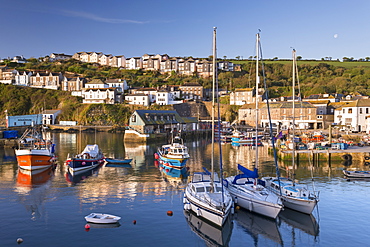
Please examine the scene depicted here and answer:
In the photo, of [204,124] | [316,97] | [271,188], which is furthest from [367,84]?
[271,188]

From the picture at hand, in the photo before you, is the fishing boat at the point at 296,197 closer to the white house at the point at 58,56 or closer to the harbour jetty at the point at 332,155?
the harbour jetty at the point at 332,155

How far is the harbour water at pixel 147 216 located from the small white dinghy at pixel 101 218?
13.4 inches

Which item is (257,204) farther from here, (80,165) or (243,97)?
(243,97)

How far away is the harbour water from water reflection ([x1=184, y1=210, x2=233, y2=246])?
53 millimetres

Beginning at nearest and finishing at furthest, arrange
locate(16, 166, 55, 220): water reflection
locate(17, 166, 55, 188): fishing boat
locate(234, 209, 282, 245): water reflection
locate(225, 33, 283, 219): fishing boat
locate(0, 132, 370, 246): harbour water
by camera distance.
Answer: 1. locate(0, 132, 370, 246): harbour water
2. locate(234, 209, 282, 245): water reflection
3. locate(225, 33, 283, 219): fishing boat
4. locate(16, 166, 55, 220): water reflection
5. locate(17, 166, 55, 188): fishing boat

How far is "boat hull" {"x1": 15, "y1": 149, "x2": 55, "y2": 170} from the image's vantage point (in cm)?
3456

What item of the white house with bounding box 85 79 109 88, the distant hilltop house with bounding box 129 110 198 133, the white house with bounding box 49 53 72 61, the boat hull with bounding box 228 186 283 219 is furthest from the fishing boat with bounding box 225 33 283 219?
the white house with bounding box 49 53 72 61

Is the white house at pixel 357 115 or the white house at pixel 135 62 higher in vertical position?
the white house at pixel 135 62

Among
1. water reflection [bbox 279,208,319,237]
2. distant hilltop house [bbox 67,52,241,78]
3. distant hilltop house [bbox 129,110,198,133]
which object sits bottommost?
water reflection [bbox 279,208,319,237]

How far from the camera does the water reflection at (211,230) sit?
17000 millimetres

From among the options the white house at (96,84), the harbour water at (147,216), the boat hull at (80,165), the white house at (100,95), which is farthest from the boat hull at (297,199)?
the white house at (96,84)

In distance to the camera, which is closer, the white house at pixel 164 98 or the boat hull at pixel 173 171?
the boat hull at pixel 173 171

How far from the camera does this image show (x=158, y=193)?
1020 inches

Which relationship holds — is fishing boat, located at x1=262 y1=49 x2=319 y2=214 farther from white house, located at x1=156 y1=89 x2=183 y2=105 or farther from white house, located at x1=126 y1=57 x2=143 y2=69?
white house, located at x1=126 y1=57 x2=143 y2=69
